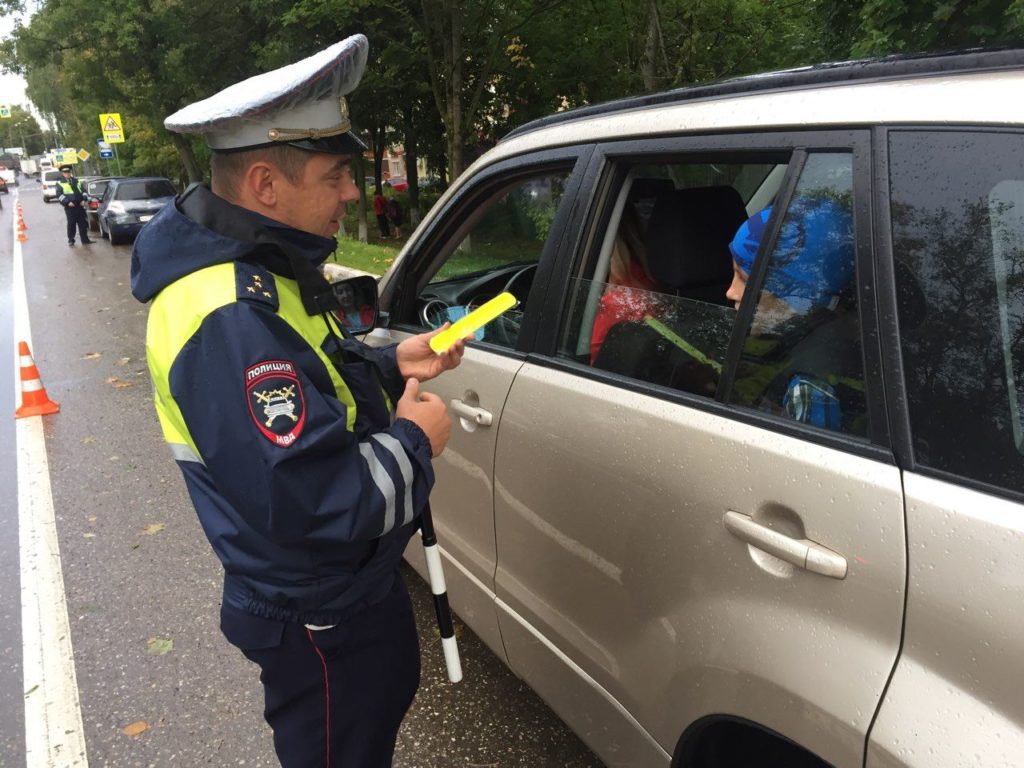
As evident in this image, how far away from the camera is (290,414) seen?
1261 millimetres

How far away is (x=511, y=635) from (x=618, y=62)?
45.0 feet

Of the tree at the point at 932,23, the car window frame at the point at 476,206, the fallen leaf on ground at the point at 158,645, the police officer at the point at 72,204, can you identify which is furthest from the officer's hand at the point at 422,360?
the police officer at the point at 72,204

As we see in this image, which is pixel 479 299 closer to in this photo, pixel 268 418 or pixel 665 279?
pixel 665 279

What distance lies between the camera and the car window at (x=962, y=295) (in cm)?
110

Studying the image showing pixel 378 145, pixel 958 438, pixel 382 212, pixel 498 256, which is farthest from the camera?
pixel 382 212

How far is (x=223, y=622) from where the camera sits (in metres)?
1.62

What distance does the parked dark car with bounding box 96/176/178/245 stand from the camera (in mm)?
18094

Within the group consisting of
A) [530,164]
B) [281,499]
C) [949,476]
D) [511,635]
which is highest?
[530,164]

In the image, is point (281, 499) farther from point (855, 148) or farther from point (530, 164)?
point (530, 164)

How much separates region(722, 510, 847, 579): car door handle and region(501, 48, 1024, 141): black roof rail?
81cm

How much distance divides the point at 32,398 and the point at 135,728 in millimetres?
4476

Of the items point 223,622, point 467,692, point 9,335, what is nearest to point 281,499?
point 223,622

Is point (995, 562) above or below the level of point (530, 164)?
below

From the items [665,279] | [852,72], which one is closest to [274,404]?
[852,72]
